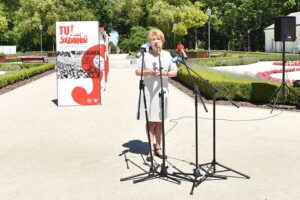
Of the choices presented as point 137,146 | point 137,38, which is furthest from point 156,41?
point 137,38

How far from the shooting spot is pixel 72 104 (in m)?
12.8

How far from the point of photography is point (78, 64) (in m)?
12.6

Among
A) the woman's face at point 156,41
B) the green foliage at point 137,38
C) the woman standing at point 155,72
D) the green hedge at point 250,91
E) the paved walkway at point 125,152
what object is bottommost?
the paved walkway at point 125,152

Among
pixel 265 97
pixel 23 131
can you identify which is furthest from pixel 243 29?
pixel 23 131

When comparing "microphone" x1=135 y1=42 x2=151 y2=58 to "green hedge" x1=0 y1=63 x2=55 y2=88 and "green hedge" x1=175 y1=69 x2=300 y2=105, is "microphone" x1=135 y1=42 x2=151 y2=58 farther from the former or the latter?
"green hedge" x1=0 y1=63 x2=55 y2=88

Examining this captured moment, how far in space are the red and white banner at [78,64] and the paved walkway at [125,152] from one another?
0.63 metres

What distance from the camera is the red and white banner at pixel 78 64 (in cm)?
1234

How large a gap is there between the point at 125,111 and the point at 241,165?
18.5 feet

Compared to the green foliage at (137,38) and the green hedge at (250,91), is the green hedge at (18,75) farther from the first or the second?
the green foliage at (137,38)

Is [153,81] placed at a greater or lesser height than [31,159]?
greater

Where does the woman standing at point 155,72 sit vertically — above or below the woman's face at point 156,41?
below

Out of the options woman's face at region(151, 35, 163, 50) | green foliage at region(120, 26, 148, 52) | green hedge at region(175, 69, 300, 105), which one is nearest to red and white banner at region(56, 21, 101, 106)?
green hedge at region(175, 69, 300, 105)

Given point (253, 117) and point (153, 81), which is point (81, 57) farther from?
point (153, 81)

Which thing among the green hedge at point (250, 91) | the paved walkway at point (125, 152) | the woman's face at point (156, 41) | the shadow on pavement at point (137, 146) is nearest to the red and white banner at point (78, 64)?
the paved walkway at point (125, 152)
